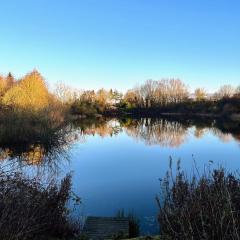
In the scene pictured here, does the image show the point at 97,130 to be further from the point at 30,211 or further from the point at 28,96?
the point at 30,211

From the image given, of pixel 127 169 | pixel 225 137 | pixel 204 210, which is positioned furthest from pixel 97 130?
pixel 204 210

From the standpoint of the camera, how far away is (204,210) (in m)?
4.09

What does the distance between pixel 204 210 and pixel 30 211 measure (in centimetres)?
244

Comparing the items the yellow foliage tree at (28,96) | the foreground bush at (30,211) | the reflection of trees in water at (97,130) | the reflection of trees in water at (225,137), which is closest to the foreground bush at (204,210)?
the foreground bush at (30,211)

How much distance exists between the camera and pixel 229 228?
12.5 feet

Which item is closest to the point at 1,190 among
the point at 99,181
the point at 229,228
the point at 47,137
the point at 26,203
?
the point at 26,203

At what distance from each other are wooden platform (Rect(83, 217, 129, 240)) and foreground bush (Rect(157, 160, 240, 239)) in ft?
6.96

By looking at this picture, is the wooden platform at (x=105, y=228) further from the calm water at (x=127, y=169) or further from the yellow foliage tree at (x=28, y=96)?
the yellow foliage tree at (x=28, y=96)

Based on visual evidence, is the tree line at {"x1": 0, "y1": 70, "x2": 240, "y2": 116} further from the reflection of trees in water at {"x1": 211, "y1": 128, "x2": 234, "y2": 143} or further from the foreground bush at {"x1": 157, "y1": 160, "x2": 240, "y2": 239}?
the foreground bush at {"x1": 157, "y1": 160, "x2": 240, "y2": 239}

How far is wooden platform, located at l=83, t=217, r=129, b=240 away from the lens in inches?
271

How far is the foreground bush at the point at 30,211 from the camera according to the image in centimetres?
A: 441

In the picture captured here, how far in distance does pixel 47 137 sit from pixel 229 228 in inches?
827

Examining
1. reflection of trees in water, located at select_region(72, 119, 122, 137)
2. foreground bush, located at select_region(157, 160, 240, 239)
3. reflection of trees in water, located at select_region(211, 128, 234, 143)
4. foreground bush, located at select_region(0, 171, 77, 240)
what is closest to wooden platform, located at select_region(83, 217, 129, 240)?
foreground bush, located at select_region(0, 171, 77, 240)

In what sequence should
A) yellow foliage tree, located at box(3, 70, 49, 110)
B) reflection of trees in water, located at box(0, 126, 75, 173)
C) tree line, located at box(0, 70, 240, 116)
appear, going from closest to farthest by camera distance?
reflection of trees in water, located at box(0, 126, 75, 173), yellow foliage tree, located at box(3, 70, 49, 110), tree line, located at box(0, 70, 240, 116)
